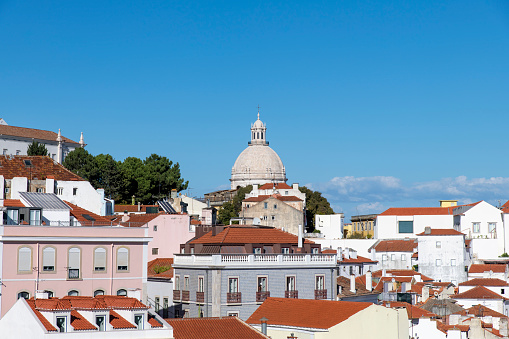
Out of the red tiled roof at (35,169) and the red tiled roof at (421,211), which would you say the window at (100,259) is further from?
the red tiled roof at (421,211)

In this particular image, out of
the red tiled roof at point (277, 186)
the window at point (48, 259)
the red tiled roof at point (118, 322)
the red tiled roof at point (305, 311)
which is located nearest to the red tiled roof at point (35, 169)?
the window at point (48, 259)

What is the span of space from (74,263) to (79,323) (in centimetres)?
925

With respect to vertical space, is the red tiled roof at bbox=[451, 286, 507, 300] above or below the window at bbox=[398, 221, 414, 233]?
below

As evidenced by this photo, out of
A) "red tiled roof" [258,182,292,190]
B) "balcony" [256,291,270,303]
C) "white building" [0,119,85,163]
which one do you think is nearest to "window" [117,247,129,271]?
"balcony" [256,291,270,303]

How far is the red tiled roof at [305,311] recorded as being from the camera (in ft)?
134

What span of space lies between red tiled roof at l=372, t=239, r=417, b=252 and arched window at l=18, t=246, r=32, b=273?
210ft

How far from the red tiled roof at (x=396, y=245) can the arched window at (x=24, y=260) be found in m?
64.0

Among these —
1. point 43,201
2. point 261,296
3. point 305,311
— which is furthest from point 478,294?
point 43,201

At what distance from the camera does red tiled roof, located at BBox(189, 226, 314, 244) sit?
178 feet

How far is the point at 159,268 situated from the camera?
193ft

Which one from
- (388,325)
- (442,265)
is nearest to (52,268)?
(388,325)

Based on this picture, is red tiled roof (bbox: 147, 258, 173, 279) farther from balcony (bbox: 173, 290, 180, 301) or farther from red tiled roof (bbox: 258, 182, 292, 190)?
red tiled roof (bbox: 258, 182, 292, 190)

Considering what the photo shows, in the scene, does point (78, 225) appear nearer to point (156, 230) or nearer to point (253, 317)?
point (253, 317)

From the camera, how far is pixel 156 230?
65062 mm
